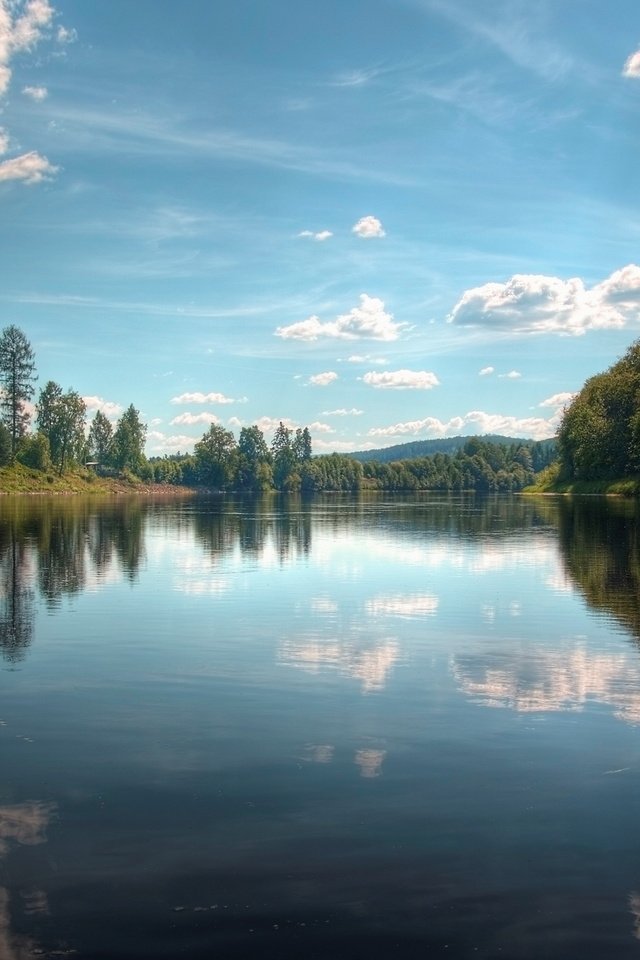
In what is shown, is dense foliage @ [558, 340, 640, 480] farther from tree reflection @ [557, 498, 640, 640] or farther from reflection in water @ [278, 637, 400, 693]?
reflection in water @ [278, 637, 400, 693]

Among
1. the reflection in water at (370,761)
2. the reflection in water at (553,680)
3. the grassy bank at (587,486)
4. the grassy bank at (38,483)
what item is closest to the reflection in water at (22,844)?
the reflection in water at (370,761)

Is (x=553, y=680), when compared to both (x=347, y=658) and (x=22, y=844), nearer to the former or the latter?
(x=347, y=658)

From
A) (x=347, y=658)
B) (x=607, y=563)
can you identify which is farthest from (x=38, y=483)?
(x=347, y=658)

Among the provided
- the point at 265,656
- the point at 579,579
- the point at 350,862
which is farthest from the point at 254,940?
the point at 579,579

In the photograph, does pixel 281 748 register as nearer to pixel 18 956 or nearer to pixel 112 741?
pixel 112 741

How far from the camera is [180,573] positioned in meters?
36.1

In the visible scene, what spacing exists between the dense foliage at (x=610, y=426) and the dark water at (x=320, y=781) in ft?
366

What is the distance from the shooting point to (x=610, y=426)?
135375 mm

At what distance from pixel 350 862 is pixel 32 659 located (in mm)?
12229

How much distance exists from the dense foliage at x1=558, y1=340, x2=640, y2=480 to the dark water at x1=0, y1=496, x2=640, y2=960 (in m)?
112

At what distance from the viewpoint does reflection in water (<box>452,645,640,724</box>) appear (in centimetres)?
1527

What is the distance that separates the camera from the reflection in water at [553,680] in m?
15.3

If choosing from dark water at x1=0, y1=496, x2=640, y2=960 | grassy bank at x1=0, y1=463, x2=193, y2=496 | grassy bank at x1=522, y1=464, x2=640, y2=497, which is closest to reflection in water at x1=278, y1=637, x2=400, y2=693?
dark water at x1=0, y1=496, x2=640, y2=960

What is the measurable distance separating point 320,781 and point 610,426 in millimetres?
133424
